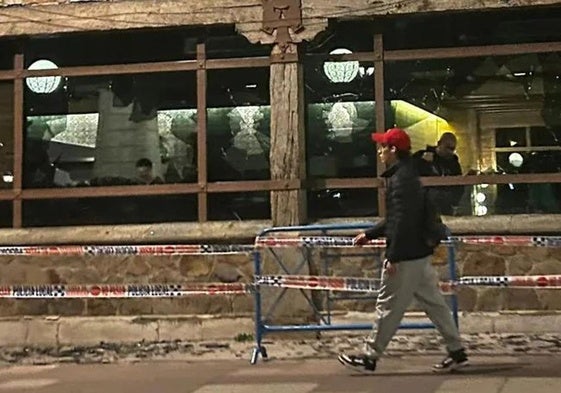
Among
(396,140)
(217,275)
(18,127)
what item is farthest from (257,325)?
(18,127)

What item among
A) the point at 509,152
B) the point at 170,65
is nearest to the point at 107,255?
the point at 170,65

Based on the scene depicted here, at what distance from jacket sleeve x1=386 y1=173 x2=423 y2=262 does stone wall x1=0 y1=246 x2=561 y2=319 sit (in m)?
2.67

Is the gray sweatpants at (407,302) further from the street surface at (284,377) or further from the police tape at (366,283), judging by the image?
the police tape at (366,283)

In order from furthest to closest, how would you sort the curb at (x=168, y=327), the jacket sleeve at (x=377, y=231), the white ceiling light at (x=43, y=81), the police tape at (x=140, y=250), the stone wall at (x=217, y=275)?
the white ceiling light at (x=43, y=81) → the stone wall at (x=217, y=275) → the curb at (x=168, y=327) → the police tape at (x=140, y=250) → the jacket sleeve at (x=377, y=231)

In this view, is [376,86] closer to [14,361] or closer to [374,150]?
[374,150]

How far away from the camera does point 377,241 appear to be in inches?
332

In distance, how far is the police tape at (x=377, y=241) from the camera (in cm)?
791

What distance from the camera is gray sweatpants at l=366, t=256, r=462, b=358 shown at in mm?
6816

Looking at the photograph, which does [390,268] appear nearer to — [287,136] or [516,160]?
[287,136]

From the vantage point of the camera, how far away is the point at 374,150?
10.2 m

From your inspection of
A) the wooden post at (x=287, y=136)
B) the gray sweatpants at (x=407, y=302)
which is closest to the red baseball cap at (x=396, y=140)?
the gray sweatpants at (x=407, y=302)

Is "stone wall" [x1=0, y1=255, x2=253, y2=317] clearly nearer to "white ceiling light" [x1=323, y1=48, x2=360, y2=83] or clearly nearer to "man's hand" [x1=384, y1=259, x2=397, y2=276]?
"white ceiling light" [x1=323, y1=48, x2=360, y2=83]

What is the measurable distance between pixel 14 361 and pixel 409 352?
4.06m

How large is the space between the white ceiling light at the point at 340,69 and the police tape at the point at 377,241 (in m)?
2.23
